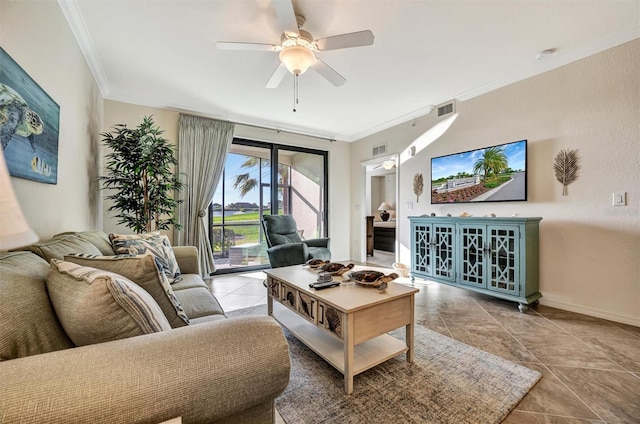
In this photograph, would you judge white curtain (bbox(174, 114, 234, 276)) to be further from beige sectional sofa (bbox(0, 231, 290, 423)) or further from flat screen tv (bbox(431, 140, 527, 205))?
flat screen tv (bbox(431, 140, 527, 205))

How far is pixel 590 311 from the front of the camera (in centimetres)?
244

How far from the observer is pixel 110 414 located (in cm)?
54

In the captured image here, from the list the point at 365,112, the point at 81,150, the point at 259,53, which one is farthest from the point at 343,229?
the point at 81,150

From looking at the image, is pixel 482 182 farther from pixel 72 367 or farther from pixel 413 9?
pixel 72 367

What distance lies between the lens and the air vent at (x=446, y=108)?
137 inches

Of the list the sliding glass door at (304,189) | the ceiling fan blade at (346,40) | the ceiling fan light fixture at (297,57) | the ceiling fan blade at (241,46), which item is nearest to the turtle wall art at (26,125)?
the ceiling fan blade at (241,46)

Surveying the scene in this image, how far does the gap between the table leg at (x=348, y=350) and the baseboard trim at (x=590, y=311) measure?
2.52 metres

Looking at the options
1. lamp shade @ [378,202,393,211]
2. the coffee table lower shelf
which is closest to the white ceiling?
the coffee table lower shelf

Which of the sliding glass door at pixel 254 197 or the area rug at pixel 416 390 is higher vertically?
the sliding glass door at pixel 254 197

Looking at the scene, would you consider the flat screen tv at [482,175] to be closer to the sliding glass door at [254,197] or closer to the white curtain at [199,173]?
the sliding glass door at [254,197]

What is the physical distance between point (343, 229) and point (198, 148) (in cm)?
305

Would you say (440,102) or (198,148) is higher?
(440,102)

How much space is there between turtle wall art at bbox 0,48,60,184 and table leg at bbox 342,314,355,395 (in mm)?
1832

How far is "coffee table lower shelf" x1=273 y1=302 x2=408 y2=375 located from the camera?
4.97ft
